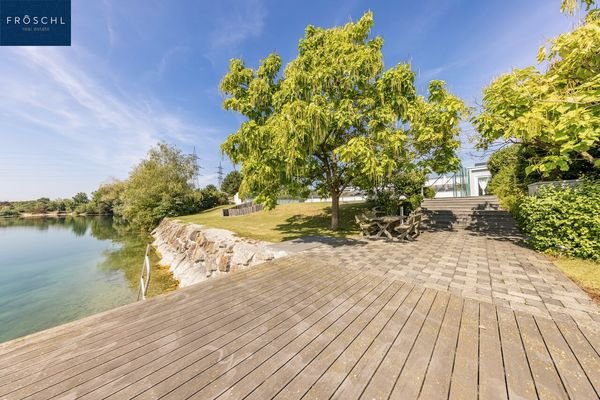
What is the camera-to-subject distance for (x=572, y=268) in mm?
4645

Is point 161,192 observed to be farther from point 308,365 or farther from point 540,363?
point 540,363

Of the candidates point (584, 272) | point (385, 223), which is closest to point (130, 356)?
point (584, 272)

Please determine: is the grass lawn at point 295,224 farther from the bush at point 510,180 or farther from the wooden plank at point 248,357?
the bush at point 510,180

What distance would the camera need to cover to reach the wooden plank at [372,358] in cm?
188

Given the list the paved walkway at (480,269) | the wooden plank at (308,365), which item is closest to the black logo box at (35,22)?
the paved walkway at (480,269)

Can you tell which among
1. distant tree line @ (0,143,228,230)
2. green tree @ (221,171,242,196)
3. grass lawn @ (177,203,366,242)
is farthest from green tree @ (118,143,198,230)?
green tree @ (221,171,242,196)

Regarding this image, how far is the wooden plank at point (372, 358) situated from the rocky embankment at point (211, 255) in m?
4.17

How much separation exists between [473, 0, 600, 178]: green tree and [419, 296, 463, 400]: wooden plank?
492 cm

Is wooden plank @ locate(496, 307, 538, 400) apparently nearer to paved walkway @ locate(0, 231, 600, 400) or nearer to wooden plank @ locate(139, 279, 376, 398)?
paved walkway @ locate(0, 231, 600, 400)

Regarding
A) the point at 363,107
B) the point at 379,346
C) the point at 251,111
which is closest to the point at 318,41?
the point at 363,107

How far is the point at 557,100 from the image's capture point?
15.9ft

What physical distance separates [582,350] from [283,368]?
10.3 ft

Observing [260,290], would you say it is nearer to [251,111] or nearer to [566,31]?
[251,111]

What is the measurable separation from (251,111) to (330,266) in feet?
23.5
